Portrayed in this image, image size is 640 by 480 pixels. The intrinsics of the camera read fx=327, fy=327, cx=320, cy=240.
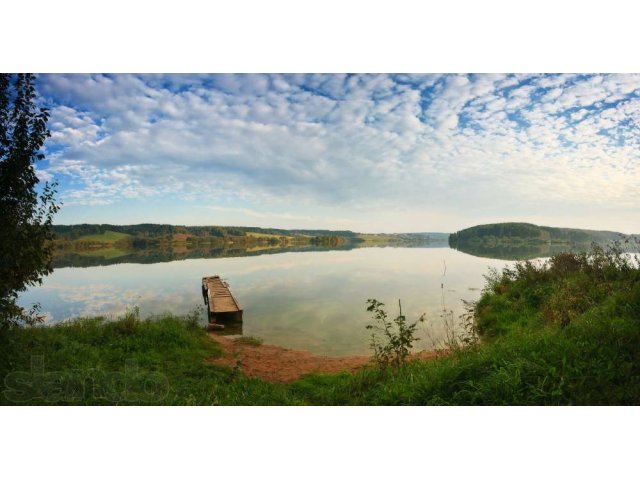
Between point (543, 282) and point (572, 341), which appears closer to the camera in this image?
point (572, 341)

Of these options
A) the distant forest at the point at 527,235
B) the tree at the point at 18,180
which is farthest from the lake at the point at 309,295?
the tree at the point at 18,180

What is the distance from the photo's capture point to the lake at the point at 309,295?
8.64 metres

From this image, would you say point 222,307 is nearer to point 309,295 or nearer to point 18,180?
point 309,295

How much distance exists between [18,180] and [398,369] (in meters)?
5.58

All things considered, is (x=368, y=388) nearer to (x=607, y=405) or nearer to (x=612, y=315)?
(x=607, y=405)

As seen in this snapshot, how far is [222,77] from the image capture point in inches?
193

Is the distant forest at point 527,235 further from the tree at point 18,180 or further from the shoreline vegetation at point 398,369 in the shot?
the tree at point 18,180

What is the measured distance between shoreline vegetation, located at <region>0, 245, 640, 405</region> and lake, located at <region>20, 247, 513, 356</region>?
6.53ft

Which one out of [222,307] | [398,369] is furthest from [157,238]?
[398,369]

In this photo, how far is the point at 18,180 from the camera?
4133 mm

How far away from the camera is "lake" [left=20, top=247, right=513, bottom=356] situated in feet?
28.3

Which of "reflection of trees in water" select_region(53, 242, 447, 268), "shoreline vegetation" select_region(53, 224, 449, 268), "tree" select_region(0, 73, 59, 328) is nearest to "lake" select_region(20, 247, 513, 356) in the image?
"reflection of trees in water" select_region(53, 242, 447, 268)

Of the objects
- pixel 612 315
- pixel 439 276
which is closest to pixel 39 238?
pixel 612 315

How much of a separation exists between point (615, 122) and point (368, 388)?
535cm
